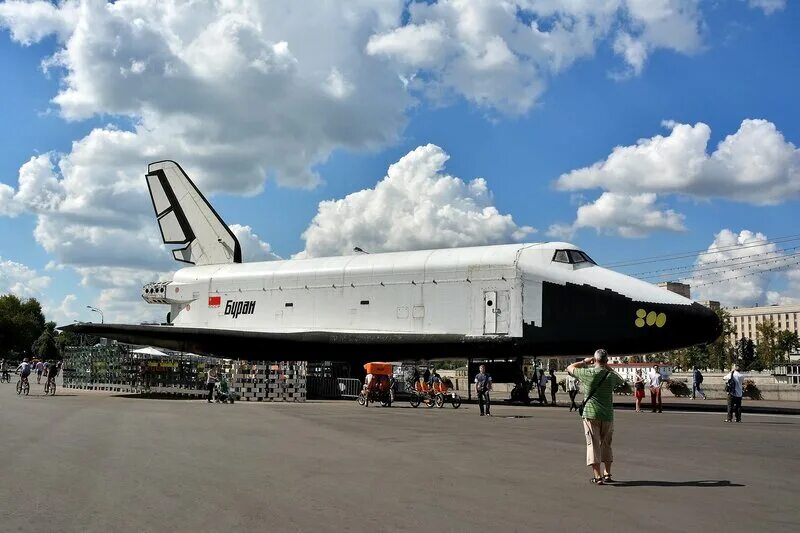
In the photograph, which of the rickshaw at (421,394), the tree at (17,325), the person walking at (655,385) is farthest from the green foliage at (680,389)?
the tree at (17,325)

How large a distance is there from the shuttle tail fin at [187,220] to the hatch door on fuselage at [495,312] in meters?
14.0

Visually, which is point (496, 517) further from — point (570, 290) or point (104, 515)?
point (570, 290)

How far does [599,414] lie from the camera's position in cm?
773

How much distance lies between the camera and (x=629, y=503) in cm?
648

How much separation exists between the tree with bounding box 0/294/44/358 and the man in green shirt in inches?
4234

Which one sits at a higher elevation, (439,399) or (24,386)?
(439,399)

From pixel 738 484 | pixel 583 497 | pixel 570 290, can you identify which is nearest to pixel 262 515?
pixel 583 497

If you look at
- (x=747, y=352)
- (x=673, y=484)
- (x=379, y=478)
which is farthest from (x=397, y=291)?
(x=673, y=484)

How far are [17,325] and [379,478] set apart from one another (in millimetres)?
110659

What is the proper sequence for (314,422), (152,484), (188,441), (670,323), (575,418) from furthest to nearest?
(670,323), (575,418), (314,422), (188,441), (152,484)

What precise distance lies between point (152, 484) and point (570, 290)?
15616mm

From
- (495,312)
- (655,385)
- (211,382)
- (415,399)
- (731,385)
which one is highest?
(495,312)

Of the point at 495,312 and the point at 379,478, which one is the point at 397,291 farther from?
the point at 379,478

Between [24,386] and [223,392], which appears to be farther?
[24,386]
